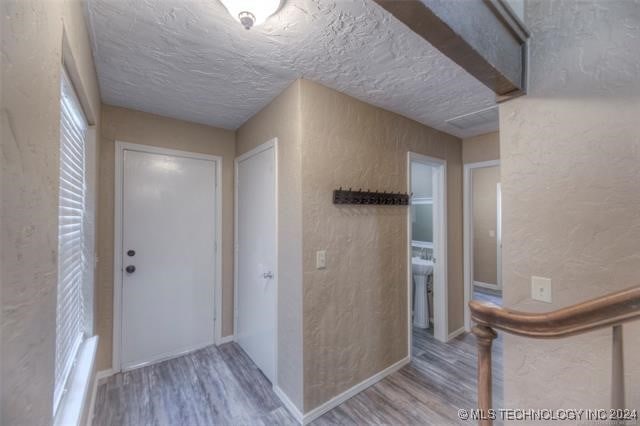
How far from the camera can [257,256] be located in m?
2.36

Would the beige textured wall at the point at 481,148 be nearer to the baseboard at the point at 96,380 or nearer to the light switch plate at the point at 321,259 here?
the light switch plate at the point at 321,259

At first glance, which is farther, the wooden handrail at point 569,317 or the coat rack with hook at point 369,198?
the coat rack with hook at point 369,198

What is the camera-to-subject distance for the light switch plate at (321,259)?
6.07ft

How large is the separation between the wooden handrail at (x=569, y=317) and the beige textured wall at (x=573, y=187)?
0.61m

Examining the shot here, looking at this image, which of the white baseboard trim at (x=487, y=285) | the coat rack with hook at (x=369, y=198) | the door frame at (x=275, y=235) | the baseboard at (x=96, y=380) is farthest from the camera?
the white baseboard trim at (x=487, y=285)

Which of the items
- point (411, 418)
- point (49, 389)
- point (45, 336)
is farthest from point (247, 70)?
point (411, 418)

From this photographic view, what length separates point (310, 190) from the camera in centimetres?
182

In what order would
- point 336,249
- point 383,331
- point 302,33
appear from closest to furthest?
point 302,33 < point 336,249 < point 383,331

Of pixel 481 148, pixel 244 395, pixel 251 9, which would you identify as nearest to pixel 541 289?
pixel 251 9

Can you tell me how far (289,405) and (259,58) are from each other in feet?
7.72

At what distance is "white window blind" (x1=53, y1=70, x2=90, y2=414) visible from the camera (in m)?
1.16

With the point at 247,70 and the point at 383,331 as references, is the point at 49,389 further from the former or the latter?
the point at 383,331

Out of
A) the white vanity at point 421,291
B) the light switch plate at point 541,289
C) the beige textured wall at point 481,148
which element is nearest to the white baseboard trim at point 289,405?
Result: the light switch plate at point 541,289

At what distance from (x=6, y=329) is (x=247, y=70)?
169 cm
